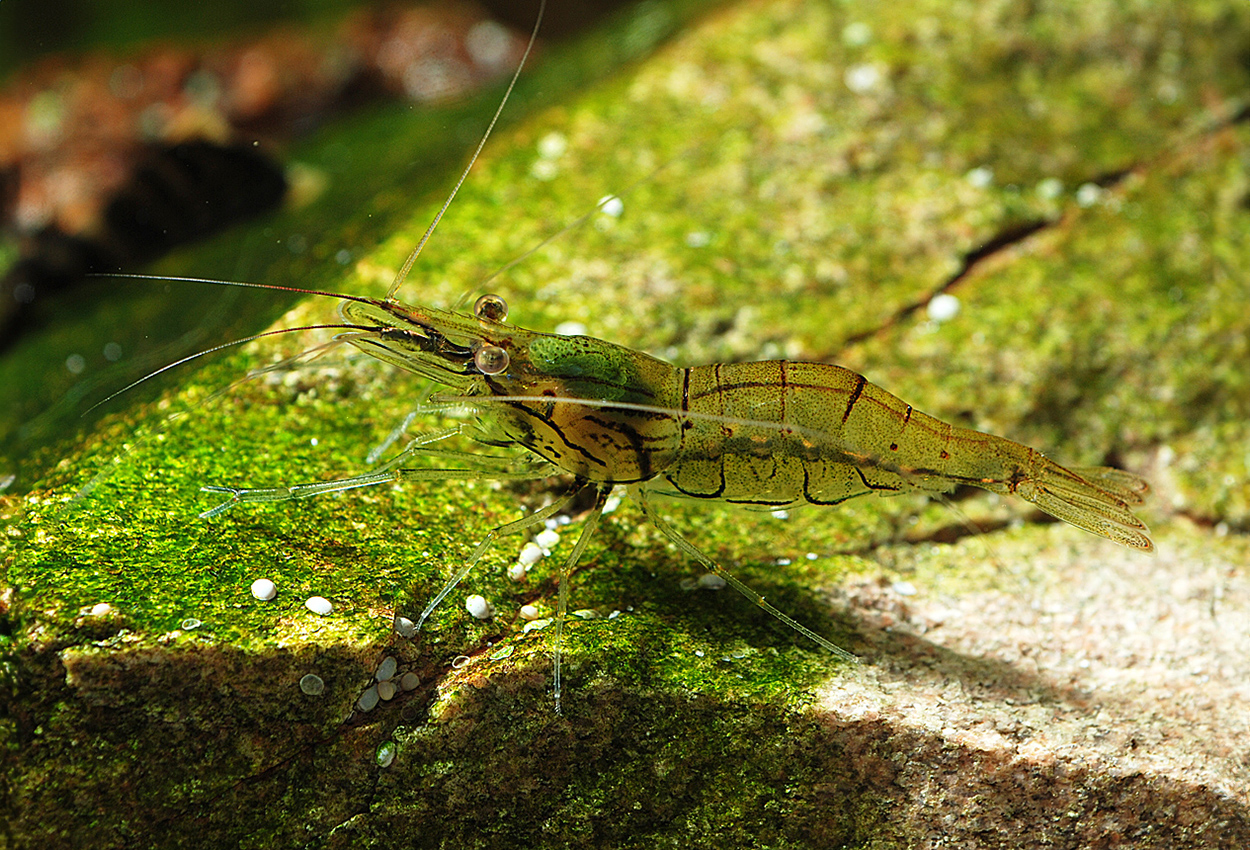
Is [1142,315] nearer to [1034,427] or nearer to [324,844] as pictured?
[1034,427]

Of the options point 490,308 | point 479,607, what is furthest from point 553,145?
point 479,607

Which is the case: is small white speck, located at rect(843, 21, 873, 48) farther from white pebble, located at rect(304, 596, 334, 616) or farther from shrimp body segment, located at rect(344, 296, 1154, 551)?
white pebble, located at rect(304, 596, 334, 616)

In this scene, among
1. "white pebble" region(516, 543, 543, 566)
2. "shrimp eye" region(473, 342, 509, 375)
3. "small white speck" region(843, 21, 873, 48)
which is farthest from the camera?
"small white speck" region(843, 21, 873, 48)

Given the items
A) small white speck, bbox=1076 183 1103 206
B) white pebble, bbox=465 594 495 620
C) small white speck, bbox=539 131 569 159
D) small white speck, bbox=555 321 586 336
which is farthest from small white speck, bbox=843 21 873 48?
white pebble, bbox=465 594 495 620

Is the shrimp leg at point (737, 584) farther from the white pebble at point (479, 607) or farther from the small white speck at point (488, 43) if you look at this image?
the small white speck at point (488, 43)

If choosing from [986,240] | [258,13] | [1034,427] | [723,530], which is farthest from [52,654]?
[258,13]

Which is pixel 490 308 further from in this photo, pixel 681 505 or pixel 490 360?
pixel 681 505
